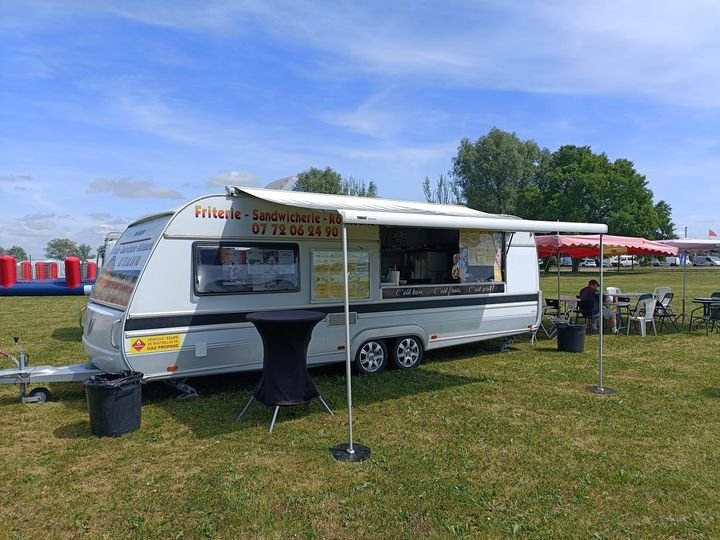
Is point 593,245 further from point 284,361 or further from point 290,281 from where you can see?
point 284,361

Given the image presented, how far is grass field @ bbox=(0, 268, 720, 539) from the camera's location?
11.5 feet

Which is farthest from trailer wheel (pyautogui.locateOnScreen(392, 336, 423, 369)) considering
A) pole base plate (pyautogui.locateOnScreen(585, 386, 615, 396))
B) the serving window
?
pole base plate (pyautogui.locateOnScreen(585, 386, 615, 396))

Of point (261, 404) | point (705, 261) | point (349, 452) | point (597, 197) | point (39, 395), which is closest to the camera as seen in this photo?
point (349, 452)

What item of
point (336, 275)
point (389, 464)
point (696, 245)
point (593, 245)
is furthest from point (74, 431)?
point (696, 245)

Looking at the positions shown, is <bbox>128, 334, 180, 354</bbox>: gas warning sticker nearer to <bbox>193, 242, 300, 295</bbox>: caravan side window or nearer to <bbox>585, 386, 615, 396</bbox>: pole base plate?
<bbox>193, 242, 300, 295</bbox>: caravan side window

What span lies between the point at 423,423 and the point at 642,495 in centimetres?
207

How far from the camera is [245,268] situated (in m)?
6.26

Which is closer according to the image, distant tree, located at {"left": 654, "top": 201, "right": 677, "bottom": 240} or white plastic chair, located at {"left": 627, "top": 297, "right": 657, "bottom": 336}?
white plastic chair, located at {"left": 627, "top": 297, "right": 657, "bottom": 336}

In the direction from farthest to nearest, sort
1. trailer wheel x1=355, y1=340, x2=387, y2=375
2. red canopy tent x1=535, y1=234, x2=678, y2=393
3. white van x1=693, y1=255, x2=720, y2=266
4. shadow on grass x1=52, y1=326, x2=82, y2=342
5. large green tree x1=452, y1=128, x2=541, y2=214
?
white van x1=693, y1=255, x2=720, y2=266, large green tree x1=452, y1=128, x2=541, y2=214, red canopy tent x1=535, y1=234, x2=678, y2=393, shadow on grass x1=52, y1=326, x2=82, y2=342, trailer wheel x1=355, y1=340, x2=387, y2=375

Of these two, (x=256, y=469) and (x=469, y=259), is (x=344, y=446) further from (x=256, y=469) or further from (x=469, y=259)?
(x=469, y=259)

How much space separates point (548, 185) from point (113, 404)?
43343 millimetres

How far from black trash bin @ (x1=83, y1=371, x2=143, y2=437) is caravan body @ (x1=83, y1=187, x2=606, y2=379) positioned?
1.56 ft

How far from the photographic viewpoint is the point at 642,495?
3.86 m

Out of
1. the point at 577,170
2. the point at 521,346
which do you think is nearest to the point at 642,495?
the point at 521,346
